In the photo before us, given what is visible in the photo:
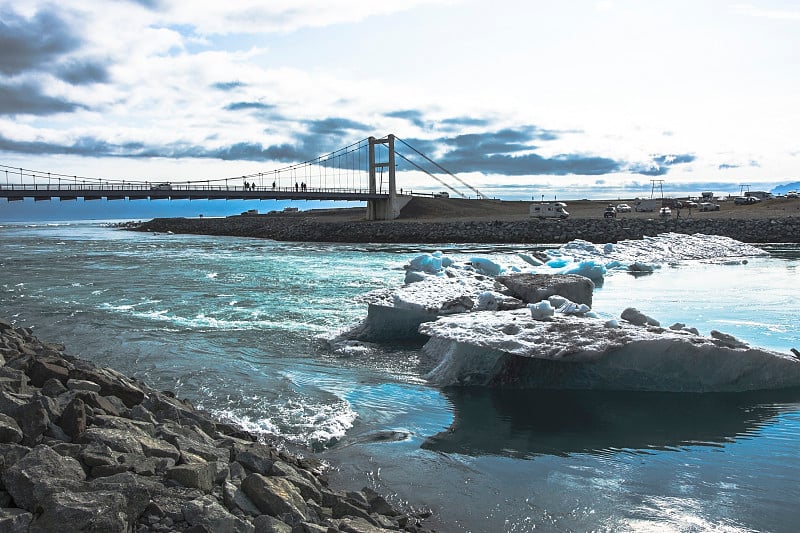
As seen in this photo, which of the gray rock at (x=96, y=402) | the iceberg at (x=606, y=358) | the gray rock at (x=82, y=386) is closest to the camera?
the gray rock at (x=96, y=402)

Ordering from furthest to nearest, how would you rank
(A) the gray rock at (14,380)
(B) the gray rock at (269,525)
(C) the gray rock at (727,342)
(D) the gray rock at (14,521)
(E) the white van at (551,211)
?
(E) the white van at (551,211) → (C) the gray rock at (727,342) → (A) the gray rock at (14,380) → (B) the gray rock at (269,525) → (D) the gray rock at (14,521)

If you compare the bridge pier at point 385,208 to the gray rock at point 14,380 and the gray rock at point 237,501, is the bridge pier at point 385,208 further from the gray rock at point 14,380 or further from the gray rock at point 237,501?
the gray rock at point 237,501

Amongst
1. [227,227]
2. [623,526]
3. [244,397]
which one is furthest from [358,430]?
[227,227]

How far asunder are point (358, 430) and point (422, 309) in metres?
4.13

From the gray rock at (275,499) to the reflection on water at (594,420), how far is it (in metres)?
2.28

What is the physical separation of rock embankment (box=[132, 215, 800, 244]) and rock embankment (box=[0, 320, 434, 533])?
36.0m

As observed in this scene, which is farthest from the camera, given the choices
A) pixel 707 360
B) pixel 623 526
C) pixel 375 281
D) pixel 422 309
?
pixel 375 281

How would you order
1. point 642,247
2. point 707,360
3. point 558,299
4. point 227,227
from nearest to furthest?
point 707,360 < point 558,299 < point 642,247 < point 227,227

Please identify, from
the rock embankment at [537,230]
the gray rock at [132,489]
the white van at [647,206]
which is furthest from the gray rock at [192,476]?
the white van at [647,206]

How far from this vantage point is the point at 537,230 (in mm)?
41125

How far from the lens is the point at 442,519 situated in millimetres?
4441

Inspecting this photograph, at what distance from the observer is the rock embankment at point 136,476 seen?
10.4 ft

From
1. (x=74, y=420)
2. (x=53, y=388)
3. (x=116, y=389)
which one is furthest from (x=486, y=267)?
(x=74, y=420)

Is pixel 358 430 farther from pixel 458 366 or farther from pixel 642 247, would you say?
pixel 642 247
